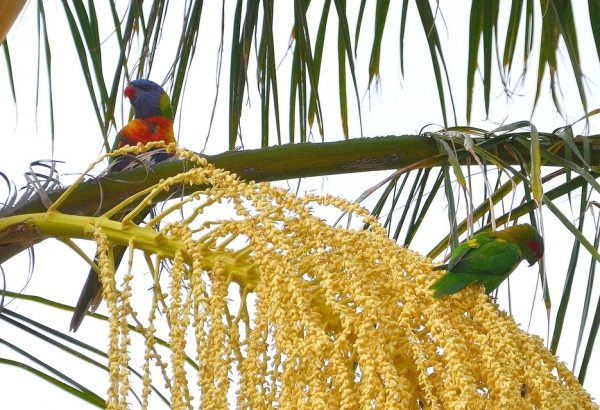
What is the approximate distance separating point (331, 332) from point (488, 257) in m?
0.33

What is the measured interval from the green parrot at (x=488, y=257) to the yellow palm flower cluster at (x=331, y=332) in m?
0.02

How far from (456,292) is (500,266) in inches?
10.3

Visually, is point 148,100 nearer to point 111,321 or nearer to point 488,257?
point 488,257

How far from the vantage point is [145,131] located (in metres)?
3.48

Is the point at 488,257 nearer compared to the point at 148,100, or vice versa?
the point at 488,257

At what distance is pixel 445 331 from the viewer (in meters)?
0.79

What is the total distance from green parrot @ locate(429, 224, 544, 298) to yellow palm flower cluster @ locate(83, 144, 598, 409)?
20 millimetres

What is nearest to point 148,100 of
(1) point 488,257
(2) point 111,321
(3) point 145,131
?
(3) point 145,131

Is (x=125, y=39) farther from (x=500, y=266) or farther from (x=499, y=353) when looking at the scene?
(x=499, y=353)

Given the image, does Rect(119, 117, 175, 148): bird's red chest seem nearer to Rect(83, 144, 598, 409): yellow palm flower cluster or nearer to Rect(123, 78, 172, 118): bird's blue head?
Rect(123, 78, 172, 118): bird's blue head

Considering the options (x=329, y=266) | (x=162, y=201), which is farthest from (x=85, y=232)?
(x=162, y=201)

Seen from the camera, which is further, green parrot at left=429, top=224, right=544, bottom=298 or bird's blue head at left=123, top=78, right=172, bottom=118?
bird's blue head at left=123, top=78, right=172, bottom=118

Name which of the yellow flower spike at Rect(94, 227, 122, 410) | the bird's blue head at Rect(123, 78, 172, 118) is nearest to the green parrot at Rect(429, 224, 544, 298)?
the yellow flower spike at Rect(94, 227, 122, 410)

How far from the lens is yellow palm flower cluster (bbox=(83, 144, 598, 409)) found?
0.77 m
